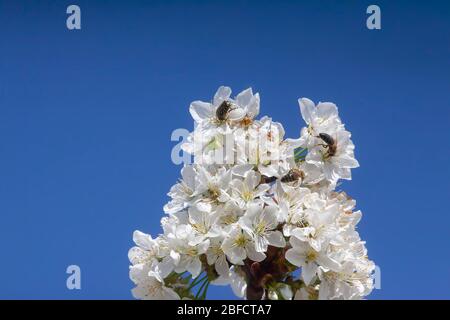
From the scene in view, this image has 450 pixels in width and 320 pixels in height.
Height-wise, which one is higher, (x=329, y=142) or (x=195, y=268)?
(x=329, y=142)

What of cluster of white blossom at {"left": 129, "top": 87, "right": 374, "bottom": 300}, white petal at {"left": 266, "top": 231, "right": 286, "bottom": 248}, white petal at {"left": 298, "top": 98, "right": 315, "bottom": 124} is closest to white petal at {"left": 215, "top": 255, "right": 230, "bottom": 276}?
cluster of white blossom at {"left": 129, "top": 87, "right": 374, "bottom": 300}

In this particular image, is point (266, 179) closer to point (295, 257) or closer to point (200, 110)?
point (295, 257)

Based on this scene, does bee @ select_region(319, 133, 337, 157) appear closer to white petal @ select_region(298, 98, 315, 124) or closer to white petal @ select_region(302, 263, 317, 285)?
white petal @ select_region(298, 98, 315, 124)

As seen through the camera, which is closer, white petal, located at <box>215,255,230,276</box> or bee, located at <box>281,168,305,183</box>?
white petal, located at <box>215,255,230,276</box>

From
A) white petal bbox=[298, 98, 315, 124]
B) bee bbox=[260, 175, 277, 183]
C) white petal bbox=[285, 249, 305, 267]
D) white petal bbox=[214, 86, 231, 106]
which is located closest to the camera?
white petal bbox=[285, 249, 305, 267]

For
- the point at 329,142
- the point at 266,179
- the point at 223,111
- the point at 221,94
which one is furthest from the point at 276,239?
the point at 221,94

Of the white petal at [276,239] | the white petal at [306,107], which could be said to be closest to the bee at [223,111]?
the white petal at [306,107]

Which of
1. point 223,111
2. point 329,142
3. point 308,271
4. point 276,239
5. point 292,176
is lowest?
point 308,271

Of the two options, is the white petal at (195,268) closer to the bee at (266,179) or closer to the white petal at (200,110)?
the bee at (266,179)
